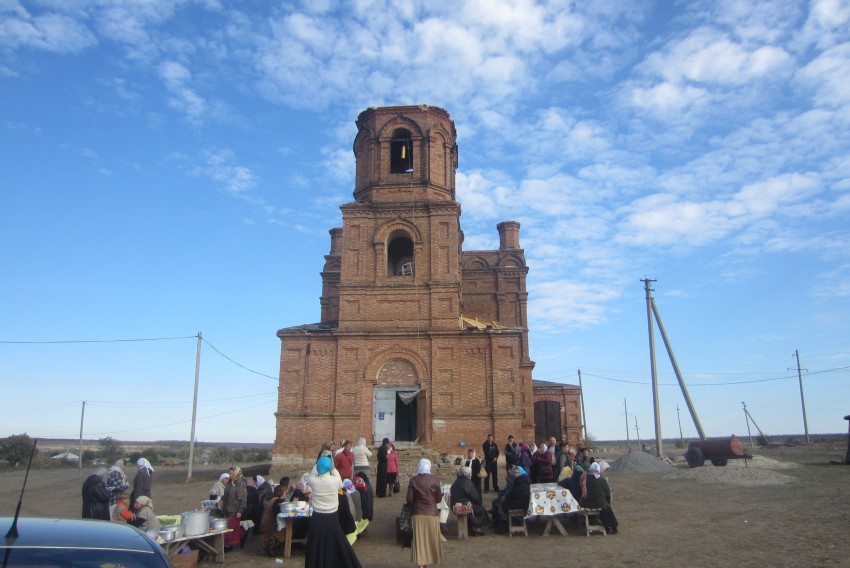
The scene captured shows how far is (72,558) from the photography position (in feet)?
11.0

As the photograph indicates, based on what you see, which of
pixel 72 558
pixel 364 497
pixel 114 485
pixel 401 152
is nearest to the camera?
pixel 72 558

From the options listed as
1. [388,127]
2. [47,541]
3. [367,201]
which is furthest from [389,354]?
[47,541]

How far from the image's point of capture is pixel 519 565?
27.1 ft

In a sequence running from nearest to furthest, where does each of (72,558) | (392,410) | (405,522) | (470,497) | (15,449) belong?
(72,558) → (405,522) → (470,497) → (392,410) → (15,449)

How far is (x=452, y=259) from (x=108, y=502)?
15841mm

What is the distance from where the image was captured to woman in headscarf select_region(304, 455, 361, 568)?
6492 mm

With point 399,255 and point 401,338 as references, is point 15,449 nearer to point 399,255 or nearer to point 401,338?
point 399,255

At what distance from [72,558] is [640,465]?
23083 mm

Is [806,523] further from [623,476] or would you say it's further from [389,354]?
[389,354]

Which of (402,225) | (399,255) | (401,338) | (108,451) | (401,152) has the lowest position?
(108,451)

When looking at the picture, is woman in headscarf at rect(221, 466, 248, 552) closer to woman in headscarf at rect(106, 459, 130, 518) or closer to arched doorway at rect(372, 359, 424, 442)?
woman in headscarf at rect(106, 459, 130, 518)

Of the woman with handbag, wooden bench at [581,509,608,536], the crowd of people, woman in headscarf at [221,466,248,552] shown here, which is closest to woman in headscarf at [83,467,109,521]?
the crowd of people

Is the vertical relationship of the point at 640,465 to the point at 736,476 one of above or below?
below

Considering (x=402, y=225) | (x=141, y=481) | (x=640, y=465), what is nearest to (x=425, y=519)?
(x=141, y=481)
